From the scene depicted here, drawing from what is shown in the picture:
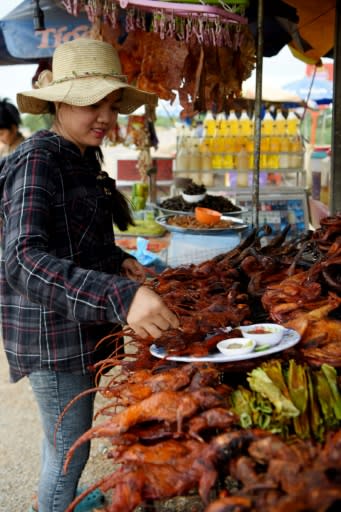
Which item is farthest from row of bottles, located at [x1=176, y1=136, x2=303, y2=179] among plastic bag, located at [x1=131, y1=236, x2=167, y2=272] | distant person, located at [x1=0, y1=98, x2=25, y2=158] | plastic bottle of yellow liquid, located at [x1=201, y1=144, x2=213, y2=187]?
plastic bag, located at [x1=131, y1=236, x2=167, y2=272]

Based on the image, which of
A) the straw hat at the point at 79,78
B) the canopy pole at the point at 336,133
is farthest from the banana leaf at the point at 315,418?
the canopy pole at the point at 336,133

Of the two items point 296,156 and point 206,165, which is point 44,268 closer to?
point 206,165

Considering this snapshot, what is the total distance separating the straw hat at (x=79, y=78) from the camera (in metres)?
2.35

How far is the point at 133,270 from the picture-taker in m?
2.90

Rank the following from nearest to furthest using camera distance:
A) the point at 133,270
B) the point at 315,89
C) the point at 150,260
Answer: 1. the point at 133,270
2. the point at 150,260
3. the point at 315,89

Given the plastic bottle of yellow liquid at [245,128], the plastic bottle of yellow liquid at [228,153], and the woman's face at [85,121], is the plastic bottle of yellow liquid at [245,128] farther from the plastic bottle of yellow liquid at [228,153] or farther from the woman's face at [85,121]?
the woman's face at [85,121]

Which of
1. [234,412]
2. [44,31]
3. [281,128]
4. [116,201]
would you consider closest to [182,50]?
[44,31]

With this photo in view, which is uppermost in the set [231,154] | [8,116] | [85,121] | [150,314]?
[8,116]

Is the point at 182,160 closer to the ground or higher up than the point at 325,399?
higher up

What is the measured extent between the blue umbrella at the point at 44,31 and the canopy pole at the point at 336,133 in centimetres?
247

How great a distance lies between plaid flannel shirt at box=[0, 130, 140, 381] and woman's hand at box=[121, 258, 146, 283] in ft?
0.50

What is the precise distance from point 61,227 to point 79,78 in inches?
27.7

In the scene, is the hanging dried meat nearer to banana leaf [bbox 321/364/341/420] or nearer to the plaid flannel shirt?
the plaid flannel shirt

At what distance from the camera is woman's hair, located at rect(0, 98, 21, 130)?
632cm
